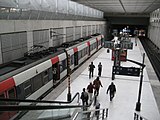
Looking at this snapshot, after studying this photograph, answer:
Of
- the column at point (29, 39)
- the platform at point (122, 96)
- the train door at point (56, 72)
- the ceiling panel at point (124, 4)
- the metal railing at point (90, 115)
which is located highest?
the ceiling panel at point (124, 4)

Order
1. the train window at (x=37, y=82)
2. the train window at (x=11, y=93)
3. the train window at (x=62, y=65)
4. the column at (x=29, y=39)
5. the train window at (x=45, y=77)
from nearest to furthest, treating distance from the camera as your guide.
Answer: the train window at (x=11, y=93) < the train window at (x=37, y=82) < the train window at (x=45, y=77) < the column at (x=29, y=39) < the train window at (x=62, y=65)

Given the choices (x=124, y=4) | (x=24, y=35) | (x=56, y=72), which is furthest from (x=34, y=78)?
(x=124, y=4)

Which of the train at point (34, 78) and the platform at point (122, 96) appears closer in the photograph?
the train at point (34, 78)

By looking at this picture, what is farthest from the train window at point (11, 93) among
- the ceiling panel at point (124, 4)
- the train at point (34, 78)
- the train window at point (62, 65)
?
the ceiling panel at point (124, 4)

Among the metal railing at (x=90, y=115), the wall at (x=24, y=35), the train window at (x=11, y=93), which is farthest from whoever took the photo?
the wall at (x=24, y=35)

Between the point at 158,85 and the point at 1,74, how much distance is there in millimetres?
11725

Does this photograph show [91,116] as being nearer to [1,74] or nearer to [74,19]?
[1,74]

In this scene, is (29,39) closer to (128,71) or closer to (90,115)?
(128,71)

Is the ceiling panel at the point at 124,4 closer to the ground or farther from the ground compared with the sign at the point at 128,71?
farther from the ground

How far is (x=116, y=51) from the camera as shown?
1708 centimetres

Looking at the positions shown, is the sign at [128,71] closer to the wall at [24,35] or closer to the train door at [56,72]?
the train door at [56,72]

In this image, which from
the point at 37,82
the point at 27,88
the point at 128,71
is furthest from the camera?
the point at 128,71

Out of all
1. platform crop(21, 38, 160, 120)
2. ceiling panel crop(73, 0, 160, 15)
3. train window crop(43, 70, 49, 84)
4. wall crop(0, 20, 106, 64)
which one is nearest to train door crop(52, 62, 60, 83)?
platform crop(21, 38, 160, 120)

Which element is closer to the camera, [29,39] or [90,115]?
[90,115]
